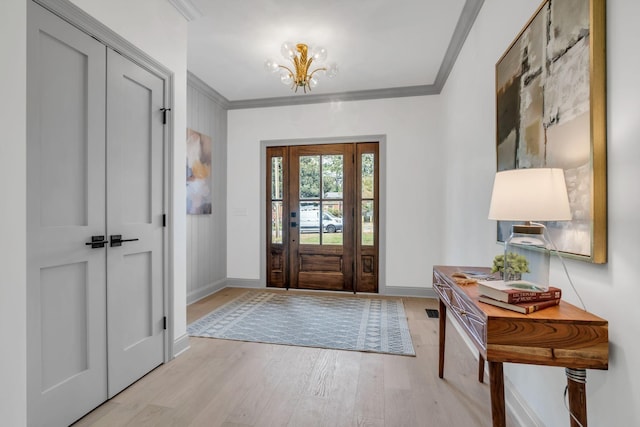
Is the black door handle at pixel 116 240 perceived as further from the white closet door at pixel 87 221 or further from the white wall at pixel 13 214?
the white wall at pixel 13 214

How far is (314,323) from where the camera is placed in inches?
124

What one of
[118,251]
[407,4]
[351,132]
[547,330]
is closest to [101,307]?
[118,251]

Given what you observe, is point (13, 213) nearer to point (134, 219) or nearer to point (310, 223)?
point (134, 219)

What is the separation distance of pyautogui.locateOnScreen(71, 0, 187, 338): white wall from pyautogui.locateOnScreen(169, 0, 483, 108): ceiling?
181 mm

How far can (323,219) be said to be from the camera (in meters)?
4.44

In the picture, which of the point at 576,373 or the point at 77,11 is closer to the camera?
the point at 576,373

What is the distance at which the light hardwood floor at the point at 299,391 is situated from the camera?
1696mm

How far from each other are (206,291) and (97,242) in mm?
2548

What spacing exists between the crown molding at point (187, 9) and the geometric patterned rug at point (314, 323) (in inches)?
108

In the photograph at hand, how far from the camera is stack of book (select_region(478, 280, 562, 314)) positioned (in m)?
1.10

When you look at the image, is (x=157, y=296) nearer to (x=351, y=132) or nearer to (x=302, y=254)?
(x=302, y=254)

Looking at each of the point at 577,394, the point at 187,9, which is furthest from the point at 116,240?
the point at 577,394

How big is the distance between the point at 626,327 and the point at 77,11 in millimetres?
2755

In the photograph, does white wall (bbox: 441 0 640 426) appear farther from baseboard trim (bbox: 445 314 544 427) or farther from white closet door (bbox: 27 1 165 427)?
white closet door (bbox: 27 1 165 427)
